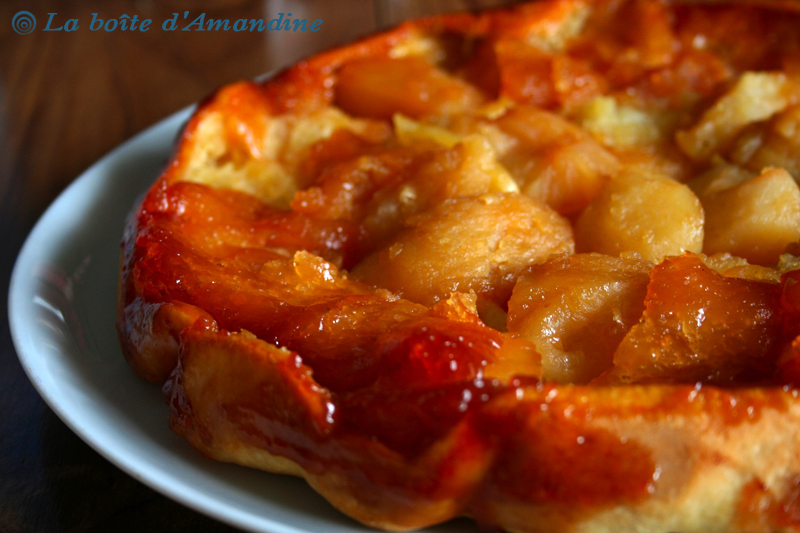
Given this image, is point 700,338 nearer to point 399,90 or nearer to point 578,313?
point 578,313

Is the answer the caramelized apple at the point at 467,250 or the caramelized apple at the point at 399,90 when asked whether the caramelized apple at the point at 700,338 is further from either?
the caramelized apple at the point at 399,90

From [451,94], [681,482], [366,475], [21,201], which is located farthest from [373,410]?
[21,201]

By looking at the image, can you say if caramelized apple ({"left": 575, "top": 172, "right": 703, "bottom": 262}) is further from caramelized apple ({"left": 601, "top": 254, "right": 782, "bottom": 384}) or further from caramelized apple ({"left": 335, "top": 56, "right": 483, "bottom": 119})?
caramelized apple ({"left": 335, "top": 56, "right": 483, "bottom": 119})

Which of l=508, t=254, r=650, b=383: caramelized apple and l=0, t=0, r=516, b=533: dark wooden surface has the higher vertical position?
l=508, t=254, r=650, b=383: caramelized apple

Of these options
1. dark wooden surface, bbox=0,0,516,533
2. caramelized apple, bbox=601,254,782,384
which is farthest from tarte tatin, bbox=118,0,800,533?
dark wooden surface, bbox=0,0,516,533

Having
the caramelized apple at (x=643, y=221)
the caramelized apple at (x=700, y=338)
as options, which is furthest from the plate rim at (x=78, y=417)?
the caramelized apple at (x=643, y=221)
